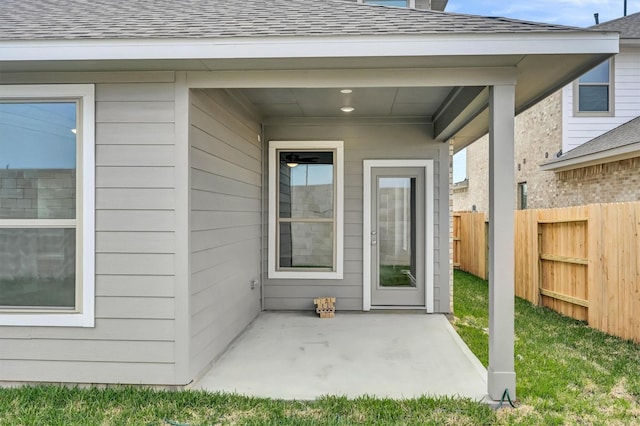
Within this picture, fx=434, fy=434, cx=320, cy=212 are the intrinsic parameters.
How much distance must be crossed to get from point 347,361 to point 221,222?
176cm

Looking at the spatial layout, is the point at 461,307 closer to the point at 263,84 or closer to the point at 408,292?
the point at 408,292

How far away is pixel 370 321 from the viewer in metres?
Answer: 5.46

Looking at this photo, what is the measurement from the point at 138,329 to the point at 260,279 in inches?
103

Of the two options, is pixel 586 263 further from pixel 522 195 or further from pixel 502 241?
pixel 522 195

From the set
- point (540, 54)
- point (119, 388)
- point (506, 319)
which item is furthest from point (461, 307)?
point (119, 388)

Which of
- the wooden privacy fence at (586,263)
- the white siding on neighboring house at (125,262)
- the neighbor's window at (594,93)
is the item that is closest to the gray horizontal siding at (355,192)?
the wooden privacy fence at (586,263)

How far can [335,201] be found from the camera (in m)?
5.95

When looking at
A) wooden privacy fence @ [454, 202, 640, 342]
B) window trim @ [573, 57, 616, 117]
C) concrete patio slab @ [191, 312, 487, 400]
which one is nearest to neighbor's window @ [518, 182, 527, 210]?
window trim @ [573, 57, 616, 117]

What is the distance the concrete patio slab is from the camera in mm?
3371

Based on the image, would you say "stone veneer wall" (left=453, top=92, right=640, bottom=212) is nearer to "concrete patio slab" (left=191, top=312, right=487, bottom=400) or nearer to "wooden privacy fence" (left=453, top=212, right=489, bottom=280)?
"wooden privacy fence" (left=453, top=212, right=489, bottom=280)

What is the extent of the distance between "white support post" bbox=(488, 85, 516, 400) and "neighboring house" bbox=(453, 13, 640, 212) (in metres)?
4.74

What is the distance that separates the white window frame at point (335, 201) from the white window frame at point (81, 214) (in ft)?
9.12

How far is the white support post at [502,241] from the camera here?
10.4 feet

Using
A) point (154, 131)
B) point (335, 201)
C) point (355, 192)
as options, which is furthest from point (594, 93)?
point (154, 131)
